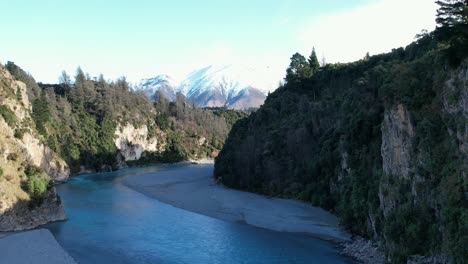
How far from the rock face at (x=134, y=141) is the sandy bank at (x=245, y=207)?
50830mm

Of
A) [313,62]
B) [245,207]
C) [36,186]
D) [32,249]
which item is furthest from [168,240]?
[313,62]

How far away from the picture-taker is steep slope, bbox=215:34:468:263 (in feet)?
87.8

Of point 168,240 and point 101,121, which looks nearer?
point 168,240

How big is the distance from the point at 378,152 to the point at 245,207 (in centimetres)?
2257

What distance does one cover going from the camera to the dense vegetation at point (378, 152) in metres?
27.0

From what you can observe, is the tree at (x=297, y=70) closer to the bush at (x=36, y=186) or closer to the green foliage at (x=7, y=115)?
the green foliage at (x=7, y=115)

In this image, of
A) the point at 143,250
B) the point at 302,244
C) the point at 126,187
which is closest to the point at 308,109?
the point at 126,187

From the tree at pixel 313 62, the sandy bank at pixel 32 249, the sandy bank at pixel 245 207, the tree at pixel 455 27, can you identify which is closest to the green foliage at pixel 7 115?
the sandy bank at pixel 32 249

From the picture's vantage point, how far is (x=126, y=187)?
8356cm

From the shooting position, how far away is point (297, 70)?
96500 mm

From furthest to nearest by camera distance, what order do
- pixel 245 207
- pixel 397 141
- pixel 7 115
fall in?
pixel 245 207, pixel 7 115, pixel 397 141

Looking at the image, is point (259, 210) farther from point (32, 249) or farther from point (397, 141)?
point (32, 249)

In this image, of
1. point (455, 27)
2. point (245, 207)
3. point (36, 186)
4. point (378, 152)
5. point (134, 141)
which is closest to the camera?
point (455, 27)

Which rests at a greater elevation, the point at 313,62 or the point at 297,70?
the point at 313,62
